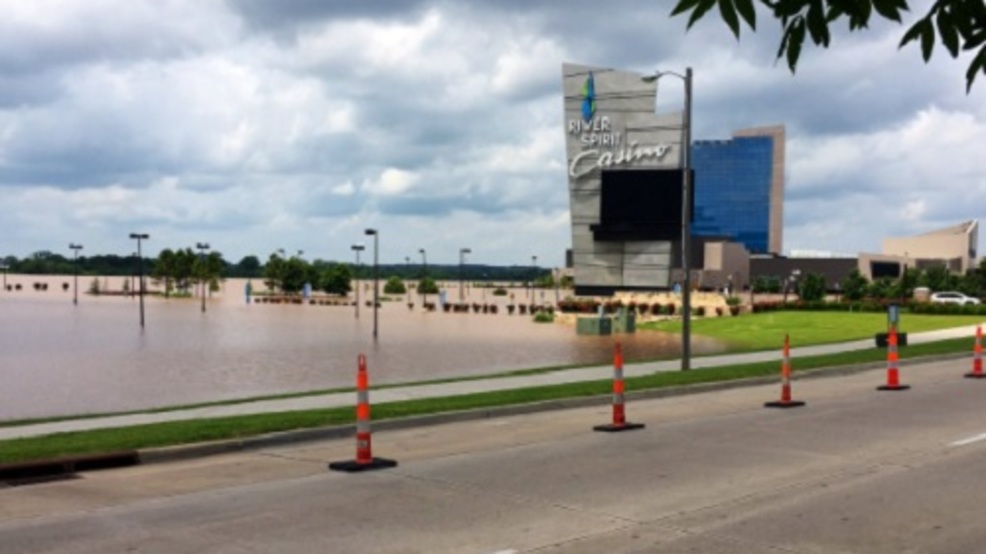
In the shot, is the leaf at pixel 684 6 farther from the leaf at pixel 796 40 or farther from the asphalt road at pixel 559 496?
the asphalt road at pixel 559 496

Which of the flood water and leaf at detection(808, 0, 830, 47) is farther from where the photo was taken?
the flood water

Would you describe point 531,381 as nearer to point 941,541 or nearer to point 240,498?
point 240,498

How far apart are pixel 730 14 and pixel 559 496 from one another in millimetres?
6674

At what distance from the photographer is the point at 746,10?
340cm

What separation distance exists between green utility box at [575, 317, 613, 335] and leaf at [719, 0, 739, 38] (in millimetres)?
54554

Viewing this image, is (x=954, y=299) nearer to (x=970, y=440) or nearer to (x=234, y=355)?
(x=234, y=355)

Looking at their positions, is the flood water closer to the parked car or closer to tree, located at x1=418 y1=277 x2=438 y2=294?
the parked car

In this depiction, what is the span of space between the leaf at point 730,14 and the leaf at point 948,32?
0.82 meters

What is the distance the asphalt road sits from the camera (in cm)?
776

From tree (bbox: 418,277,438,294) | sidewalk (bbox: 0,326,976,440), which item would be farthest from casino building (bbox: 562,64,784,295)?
sidewalk (bbox: 0,326,976,440)

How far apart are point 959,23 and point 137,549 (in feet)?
20.9

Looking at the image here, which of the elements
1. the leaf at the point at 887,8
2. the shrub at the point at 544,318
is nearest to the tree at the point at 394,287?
the shrub at the point at 544,318

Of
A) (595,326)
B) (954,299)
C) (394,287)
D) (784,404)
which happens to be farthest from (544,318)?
(394,287)

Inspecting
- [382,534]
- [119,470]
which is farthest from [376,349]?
[382,534]
